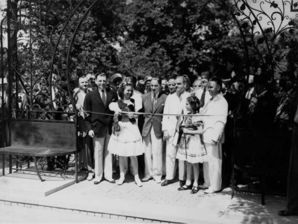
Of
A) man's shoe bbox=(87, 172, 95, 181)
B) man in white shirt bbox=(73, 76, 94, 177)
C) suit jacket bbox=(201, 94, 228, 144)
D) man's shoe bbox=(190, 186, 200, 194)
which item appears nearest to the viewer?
suit jacket bbox=(201, 94, 228, 144)

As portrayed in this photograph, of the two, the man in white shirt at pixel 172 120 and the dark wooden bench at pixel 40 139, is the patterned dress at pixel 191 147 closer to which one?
the man in white shirt at pixel 172 120

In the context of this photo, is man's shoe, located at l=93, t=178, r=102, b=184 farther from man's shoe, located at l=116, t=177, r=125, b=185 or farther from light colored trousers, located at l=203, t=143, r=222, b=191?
light colored trousers, located at l=203, t=143, r=222, b=191

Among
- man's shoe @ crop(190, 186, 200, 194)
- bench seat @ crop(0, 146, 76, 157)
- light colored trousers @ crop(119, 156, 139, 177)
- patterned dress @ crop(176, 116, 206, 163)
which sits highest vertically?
patterned dress @ crop(176, 116, 206, 163)

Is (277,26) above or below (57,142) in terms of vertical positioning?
above

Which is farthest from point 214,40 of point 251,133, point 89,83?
point 251,133

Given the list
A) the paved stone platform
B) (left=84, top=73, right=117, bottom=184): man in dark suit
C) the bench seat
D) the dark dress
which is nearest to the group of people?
(left=84, top=73, right=117, bottom=184): man in dark suit

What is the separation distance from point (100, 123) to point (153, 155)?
1.20 meters

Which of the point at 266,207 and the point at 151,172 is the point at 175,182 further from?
the point at 266,207

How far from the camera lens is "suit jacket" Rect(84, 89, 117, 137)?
7883 millimetres

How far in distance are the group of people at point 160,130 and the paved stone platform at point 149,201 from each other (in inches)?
12.5

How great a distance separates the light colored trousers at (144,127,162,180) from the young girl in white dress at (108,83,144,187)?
33 centimetres

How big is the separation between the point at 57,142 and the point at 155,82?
2262 millimetres

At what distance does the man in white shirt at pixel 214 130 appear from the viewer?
7.09 m

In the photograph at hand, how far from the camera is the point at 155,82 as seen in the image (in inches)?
317
